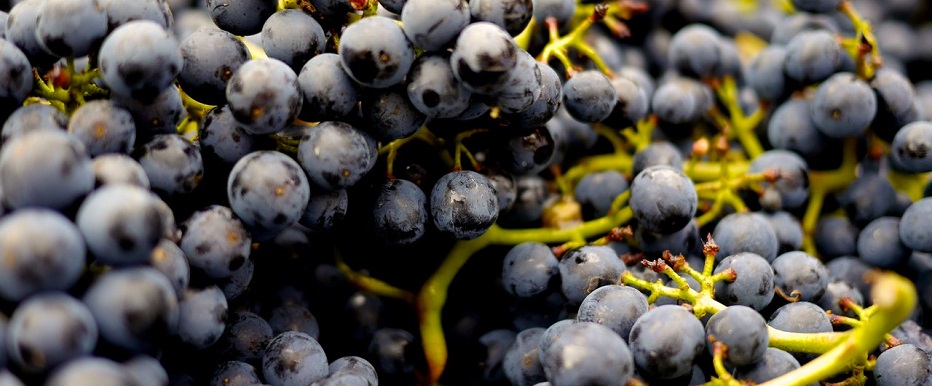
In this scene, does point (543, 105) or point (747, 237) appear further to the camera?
point (747, 237)

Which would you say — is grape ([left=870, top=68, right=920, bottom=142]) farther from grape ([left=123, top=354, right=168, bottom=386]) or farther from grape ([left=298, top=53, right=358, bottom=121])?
grape ([left=123, top=354, right=168, bottom=386])

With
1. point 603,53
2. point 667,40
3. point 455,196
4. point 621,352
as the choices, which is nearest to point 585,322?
point 621,352

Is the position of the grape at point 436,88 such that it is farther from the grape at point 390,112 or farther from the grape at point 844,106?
the grape at point 844,106

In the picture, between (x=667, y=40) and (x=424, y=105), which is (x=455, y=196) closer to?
(x=424, y=105)

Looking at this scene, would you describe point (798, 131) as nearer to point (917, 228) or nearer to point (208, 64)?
point (917, 228)

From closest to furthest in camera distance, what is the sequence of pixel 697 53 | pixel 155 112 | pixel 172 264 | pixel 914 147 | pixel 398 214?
1. pixel 172 264
2. pixel 155 112
3. pixel 398 214
4. pixel 914 147
5. pixel 697 53

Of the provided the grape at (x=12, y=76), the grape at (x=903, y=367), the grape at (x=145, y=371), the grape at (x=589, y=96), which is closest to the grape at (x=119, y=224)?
the grape at (x=145, y=371)

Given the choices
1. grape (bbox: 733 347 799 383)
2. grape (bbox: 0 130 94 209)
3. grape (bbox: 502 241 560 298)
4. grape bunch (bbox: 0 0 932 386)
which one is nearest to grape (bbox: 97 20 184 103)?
grape bunch (bbox: 0 0 932 386)

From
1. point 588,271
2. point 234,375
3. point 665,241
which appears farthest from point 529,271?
point 234,375

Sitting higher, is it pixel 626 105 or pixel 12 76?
pixel 12 76
